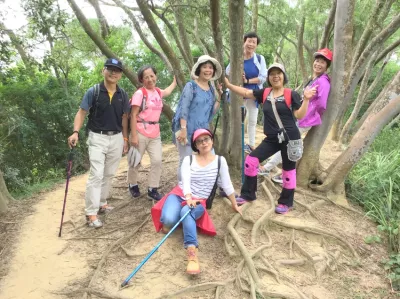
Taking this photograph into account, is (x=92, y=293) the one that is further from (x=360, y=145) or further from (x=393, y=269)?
(x=360, y=145)

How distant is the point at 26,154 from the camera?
33.1ft

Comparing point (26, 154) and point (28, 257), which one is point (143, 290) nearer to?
point (28, 257)

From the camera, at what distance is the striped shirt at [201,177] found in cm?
393

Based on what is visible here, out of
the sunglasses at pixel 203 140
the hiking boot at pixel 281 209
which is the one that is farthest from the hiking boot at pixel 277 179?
the sunglasses at pixel 203 140

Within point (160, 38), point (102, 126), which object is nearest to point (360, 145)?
point (160, 38)

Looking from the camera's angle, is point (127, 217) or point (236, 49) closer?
point (236, 49)

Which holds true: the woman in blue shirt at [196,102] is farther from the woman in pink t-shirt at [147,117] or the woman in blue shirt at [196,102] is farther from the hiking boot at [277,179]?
the hiking boot at [277,179]

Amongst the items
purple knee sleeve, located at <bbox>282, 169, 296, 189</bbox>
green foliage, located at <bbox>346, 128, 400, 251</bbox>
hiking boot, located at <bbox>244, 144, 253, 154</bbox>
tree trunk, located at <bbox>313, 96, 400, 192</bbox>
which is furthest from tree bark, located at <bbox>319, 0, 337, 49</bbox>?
purple knee sleeve, located at <bbox>282, 169, 296, 189</bbox>

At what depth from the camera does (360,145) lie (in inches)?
205

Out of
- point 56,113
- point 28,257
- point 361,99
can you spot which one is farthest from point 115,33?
point 28,257

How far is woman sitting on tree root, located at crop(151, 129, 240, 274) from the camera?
A: 3.87 m

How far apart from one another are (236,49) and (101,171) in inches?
92.6

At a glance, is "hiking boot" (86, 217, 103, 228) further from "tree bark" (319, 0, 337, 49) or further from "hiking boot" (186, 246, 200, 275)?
"tree bark" (319, 0, 337, 49)

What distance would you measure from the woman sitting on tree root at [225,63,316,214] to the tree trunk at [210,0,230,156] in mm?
463
